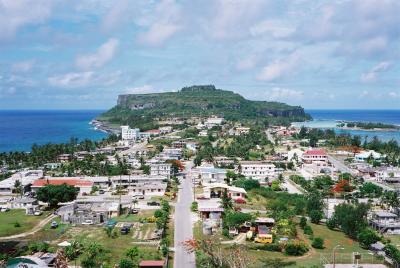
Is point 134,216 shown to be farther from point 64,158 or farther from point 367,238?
point 64,158

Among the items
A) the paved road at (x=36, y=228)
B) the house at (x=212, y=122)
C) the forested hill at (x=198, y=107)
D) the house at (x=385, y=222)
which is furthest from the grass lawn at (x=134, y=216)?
the forested hill at (x=198, y=107)

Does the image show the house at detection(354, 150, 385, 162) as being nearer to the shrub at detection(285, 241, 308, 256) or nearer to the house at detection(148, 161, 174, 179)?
the house at detection(148, 161, 174, 179)

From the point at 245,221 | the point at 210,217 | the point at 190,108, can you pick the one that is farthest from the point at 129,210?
the point at 190,108

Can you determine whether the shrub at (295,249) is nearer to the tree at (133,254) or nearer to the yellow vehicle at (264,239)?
the yellow vehicle at (264,239)

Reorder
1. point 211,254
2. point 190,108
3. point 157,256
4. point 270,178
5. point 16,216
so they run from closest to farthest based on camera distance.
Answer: point 211,254
point 157,256
point 16,216
point 270,178
point 190,108

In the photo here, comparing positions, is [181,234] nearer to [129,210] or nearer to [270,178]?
[129,210]

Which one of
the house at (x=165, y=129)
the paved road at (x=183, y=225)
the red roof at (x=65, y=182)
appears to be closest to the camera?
the paved road at (x=183, y=225)
